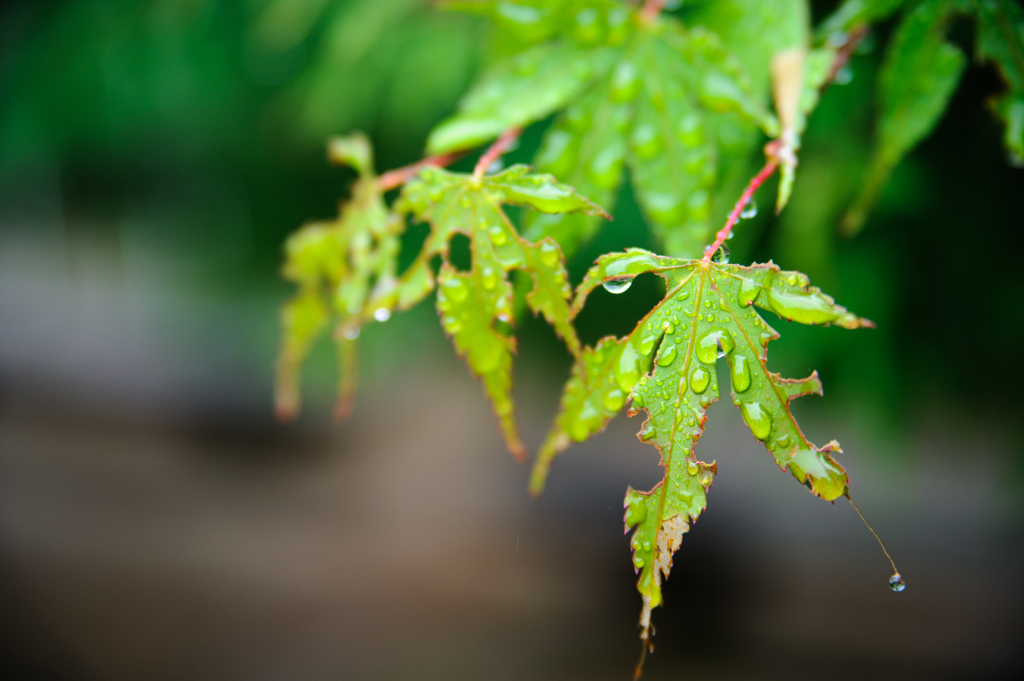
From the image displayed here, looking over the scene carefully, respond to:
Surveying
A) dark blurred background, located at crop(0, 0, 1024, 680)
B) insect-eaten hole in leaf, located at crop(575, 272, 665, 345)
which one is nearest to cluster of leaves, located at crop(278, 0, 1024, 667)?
dark blurred background, located at crop(0, 0, 1024, 680)

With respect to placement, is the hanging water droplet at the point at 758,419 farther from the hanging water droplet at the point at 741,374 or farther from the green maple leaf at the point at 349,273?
the green maple leaf at the point at 349,273

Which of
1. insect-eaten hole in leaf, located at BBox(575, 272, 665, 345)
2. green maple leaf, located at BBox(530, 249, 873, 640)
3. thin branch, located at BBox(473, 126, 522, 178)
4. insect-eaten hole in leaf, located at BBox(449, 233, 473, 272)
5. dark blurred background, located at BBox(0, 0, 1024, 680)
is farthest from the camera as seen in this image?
insect-eaten hole in leaf, located at BBox(449, 233, 473, 272)

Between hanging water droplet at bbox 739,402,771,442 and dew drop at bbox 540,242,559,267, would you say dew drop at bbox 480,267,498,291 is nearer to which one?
dew drop at bbox 540,242,559,267

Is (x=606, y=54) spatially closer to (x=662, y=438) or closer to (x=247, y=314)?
(x=662, y=438)

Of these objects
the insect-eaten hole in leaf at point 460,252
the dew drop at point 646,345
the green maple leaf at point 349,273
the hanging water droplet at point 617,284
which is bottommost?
the dew drop at point 646,345

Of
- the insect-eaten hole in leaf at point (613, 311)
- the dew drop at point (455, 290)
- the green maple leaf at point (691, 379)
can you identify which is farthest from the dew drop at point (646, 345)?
the insect-eaten hole in leaf at point (613, 311)

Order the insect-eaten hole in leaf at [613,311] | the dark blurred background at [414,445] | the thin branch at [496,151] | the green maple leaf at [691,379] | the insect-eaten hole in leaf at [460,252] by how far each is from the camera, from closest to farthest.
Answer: the green maple leaf at [691,379] → the thin branch at [496,151] → the dark blurred background at [414,445] → the insect-eaten hole in leaf at [613,311] → the insect-eaten hole in leaf at [460,252]

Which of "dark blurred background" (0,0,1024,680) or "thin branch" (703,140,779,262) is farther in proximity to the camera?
"dark blurred background" (0,0,1024,680)

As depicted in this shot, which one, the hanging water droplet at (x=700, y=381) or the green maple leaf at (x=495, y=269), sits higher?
the green maple leaf at (x=495, y=269)
